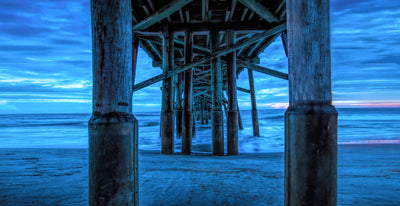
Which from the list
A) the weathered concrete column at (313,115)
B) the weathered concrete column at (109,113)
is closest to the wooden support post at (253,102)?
the weathered concrete column at (313,115)

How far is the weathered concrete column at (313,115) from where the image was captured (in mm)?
1208

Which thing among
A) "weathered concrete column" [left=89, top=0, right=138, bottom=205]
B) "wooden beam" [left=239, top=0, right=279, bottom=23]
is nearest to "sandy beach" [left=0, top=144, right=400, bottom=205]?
"weathered concrete column" [left=89, top=0, right=138, bottom=205]

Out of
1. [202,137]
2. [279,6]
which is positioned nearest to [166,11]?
[279,6]

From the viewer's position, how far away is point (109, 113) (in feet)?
4.24

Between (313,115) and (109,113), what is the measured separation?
1.20 metres

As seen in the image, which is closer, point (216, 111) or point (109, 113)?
point (109, 113)

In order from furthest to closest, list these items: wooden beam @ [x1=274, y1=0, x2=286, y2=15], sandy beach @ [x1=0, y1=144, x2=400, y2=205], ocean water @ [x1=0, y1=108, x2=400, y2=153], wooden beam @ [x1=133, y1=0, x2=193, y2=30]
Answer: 1. ocean water @ [x1=0, y1=108, x2=400, y2=153]
2. wooden beam @ [x1=274, y1=0, x2=286, y2=15]
3. wooden beam @ [x1=133, y1=0, x2=193, y2=30]
4. sandy beach @ [x1=0, y1=144, x2=400, y2=205]

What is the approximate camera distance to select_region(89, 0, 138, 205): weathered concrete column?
129cm

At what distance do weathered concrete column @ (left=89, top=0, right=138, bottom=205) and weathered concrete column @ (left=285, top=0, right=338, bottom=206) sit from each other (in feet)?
3.44

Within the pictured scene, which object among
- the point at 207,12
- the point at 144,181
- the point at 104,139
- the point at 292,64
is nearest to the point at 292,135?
the point at 292,64

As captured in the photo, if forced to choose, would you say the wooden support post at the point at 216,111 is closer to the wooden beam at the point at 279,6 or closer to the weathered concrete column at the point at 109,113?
the wooden beam at the point at 279,6

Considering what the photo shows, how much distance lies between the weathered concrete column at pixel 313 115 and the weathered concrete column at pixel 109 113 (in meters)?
1.05

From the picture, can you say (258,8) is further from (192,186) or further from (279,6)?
(192,186)

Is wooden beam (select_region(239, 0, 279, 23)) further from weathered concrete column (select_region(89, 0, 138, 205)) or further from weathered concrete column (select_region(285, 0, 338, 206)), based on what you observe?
weathered concrete column (select_region(89, 0, 138, 205))
